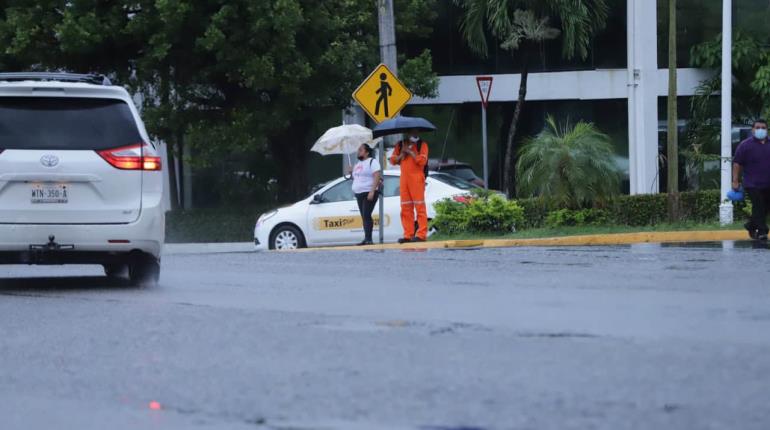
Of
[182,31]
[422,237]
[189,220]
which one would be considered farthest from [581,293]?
[189,220]

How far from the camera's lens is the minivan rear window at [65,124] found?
41.9 feet

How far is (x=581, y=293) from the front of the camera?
11750 mm

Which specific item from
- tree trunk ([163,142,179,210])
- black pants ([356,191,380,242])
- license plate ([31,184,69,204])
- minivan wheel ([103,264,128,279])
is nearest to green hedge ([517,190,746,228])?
black pants ([356,191,380,242])

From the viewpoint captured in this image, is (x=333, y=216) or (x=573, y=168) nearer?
(x=573, y=168)

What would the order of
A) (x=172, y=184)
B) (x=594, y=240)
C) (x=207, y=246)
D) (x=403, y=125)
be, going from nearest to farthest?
1. (x=594, y=240)
2. (x=403, y=125)
3. (x=207, y=246)
4. (x=172, y=184)

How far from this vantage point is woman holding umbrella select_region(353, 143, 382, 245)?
21.8m

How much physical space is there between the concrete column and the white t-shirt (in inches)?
549

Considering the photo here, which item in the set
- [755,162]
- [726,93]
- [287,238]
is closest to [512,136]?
[726,93]

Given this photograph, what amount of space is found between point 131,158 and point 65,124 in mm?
655

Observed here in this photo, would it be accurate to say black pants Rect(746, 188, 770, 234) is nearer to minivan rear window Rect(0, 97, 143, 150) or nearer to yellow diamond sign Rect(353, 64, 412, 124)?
yellow diamond sign Rect(353, 64, 412, 124)

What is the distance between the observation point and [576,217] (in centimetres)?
2173

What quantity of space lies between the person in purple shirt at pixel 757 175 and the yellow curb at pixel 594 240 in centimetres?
124

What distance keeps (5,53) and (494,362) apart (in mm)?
24670

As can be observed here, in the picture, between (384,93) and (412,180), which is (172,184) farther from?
(412,180)
